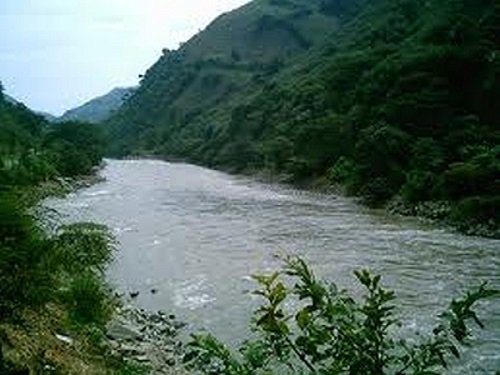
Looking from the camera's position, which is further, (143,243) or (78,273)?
(143,243)

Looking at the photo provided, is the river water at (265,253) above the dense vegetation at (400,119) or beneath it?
beneath

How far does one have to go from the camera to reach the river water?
67.7 ft

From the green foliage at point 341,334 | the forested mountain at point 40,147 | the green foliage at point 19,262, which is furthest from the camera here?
the forested mountain at point 40,147

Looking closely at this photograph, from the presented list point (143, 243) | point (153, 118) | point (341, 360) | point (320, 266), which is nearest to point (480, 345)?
point (320, 266)

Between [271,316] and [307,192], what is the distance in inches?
2240

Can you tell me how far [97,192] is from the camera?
218 ft

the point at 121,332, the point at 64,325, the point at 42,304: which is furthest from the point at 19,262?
the point at 121,332

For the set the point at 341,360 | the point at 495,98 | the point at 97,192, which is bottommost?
the point at 97,192

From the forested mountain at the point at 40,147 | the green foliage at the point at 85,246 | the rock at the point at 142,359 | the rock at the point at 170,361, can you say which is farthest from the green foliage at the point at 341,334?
the forested mountain at the point at 40,147

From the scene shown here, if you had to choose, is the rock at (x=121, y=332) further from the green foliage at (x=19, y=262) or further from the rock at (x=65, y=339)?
the rock at (x=65, y=339)

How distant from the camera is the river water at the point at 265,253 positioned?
20641mm

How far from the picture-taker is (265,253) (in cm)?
3080

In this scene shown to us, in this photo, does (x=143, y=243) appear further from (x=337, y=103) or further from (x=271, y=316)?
(x=337, y=103)

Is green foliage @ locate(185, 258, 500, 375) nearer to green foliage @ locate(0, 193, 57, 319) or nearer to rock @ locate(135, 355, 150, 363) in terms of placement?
green foliage @ locate(0, 193, 57, 319)
